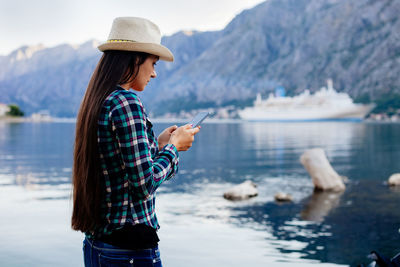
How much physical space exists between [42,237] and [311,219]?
6.05 metres

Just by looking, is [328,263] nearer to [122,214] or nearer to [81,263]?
[81,263]

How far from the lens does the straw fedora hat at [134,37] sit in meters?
2.51

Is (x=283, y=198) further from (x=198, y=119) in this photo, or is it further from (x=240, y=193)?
(x=198, y=119)

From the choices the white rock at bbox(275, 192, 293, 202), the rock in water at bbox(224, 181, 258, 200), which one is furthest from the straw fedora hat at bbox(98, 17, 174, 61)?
the rock in water at bbox(224, 181, 258, 200)

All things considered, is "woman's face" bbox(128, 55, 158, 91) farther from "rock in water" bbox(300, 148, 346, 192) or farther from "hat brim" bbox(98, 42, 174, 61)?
→ "rock in water" bbox(300, 148, 346, 192)

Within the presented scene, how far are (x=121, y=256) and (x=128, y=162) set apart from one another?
1.77 ft

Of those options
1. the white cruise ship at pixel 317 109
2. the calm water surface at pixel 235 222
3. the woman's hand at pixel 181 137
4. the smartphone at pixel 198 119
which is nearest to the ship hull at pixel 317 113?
the white cruise ship at pixel 317 109

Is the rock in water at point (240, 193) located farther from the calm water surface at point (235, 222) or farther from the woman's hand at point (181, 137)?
the woman's hand at point (181, 137)

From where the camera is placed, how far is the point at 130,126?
7.36ft

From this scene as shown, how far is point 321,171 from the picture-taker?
1546 cm

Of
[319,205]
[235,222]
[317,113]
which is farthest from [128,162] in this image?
[317,113]

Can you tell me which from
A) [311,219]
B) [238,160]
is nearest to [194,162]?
[238,160]

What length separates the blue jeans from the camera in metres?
2.44

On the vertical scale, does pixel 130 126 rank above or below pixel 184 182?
above
